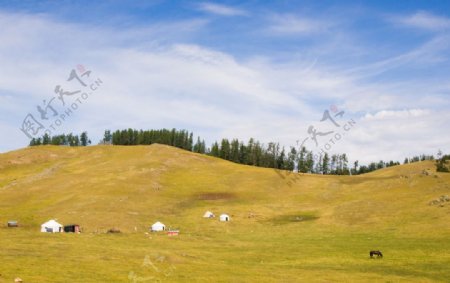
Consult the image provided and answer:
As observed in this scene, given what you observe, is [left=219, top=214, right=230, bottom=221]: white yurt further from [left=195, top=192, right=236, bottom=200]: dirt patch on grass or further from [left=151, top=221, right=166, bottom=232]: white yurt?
[left=195, top=192, right=236, bottom=200]: dirt patch on grass

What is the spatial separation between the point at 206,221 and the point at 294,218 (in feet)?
61.8

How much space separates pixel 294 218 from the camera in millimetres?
107812

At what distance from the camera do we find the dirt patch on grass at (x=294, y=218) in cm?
10461

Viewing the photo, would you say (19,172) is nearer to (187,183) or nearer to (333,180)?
(187,183)

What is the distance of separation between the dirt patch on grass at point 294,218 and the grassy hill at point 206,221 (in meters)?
0.23

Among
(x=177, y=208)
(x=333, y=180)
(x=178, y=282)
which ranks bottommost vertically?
(x=178, y=282)

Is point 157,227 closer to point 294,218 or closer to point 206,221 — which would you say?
point 206,221

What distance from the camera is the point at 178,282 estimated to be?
44094 millimetres

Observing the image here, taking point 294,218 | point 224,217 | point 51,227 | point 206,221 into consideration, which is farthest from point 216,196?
point 51,227

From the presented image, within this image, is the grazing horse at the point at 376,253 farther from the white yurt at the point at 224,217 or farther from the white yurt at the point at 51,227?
the white yurt at the point at 51,227

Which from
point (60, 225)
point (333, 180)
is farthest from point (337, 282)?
point (333, 180)

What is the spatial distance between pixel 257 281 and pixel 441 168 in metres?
152

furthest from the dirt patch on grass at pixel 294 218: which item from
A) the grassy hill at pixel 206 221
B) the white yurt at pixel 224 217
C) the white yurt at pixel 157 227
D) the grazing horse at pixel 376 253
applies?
the grazing horse at pixel 376 253

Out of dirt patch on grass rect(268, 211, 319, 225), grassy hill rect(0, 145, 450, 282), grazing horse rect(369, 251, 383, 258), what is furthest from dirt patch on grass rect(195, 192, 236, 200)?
grazing horse rect(369, 251, 383, 258)
